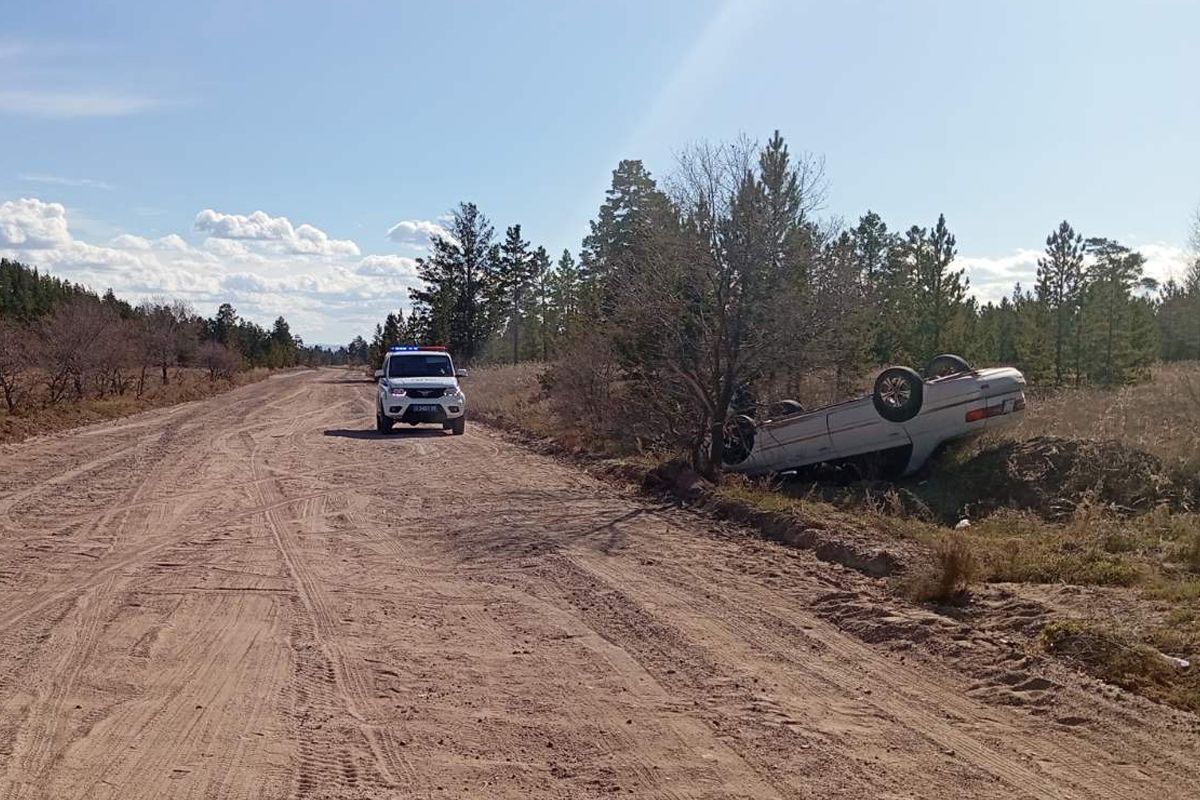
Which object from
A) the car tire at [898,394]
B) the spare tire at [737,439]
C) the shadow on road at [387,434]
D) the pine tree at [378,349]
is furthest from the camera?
the pine tree at [378,349]

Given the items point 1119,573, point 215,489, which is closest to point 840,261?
point 1119,573

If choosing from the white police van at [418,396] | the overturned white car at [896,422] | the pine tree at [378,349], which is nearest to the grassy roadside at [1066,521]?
the overturned white car at [896,422]

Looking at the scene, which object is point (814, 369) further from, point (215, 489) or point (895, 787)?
point (895, 787)

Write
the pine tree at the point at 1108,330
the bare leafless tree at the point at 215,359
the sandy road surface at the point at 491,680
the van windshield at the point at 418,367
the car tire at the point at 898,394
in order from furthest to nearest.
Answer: the bare leafless tree at the point at 215,359
the pine tree at the point at 1108,330
the van windshield at the point at 418,367
the car tire at the point at 898,394
the sandy road surface at the point at 491,680

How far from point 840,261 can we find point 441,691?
38.3ft

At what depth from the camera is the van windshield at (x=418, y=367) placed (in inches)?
1091

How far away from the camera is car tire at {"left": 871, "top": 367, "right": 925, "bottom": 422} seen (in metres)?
14.6

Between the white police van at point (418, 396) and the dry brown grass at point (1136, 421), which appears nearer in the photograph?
the dry brown grass at point (1136, 421)

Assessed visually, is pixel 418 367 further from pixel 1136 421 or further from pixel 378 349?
pixel 378 349

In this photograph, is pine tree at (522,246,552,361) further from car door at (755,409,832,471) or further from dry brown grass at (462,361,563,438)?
car door at (755,409,832,471)

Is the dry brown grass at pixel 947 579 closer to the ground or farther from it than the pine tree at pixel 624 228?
closer to the ground

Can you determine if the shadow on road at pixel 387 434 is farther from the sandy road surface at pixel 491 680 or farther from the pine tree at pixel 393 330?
the pine tree at pixel 393 330

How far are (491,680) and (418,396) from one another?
815 inches

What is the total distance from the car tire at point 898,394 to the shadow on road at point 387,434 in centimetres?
1407
